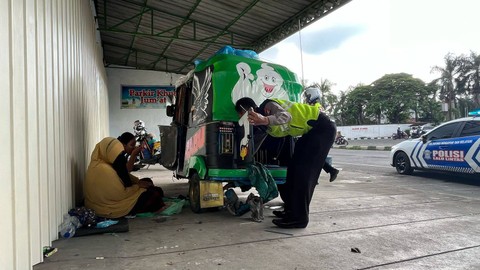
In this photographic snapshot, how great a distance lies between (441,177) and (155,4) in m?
10.1

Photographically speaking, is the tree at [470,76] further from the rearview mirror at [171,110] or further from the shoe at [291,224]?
the shoe at [291,224]

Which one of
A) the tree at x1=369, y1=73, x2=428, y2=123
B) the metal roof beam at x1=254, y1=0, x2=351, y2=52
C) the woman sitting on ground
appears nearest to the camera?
the woman sitting on ground

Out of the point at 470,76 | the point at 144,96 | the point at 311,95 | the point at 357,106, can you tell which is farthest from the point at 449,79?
the point at 311,95

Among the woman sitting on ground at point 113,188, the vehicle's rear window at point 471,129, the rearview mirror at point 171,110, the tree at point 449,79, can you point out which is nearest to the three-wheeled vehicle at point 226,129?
the woman sitting on ground at point 113,188

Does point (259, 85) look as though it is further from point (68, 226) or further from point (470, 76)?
point (470, 76)

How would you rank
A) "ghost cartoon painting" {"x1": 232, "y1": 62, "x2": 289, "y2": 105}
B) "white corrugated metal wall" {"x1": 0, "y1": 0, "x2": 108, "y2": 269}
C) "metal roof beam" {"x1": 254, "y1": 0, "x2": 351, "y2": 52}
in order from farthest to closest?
"metal roof beam" {"x1": 254, "y1": 0, "x2": 351, "y2": 52} < "ghost cartoon painting" {"x1": 232, "y1": 62, "x2": 289, "y2": 105} < "white corrugated metal wall" {"x1": 0, "y1": 0, "x2": 108, "y2": 269}

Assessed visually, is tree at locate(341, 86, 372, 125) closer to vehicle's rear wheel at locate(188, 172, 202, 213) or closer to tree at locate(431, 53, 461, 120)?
tree at locate(431, 53, 461, 120)

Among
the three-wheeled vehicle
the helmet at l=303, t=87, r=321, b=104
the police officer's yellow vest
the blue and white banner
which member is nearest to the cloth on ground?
the three-wheeled vehicle

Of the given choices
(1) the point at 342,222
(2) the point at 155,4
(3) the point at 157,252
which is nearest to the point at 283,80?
(1) the point at 342,222

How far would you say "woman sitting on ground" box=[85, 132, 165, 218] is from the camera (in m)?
4.64

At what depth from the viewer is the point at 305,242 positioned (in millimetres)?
3781

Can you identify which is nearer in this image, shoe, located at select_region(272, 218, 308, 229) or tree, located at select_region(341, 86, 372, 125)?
shoe, located at select_region(272, 218, 308, 229)

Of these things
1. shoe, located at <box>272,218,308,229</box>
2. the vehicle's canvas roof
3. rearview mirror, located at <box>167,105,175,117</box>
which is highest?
the vehicle's canvas roof

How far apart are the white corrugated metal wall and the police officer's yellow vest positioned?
2.51 metres
